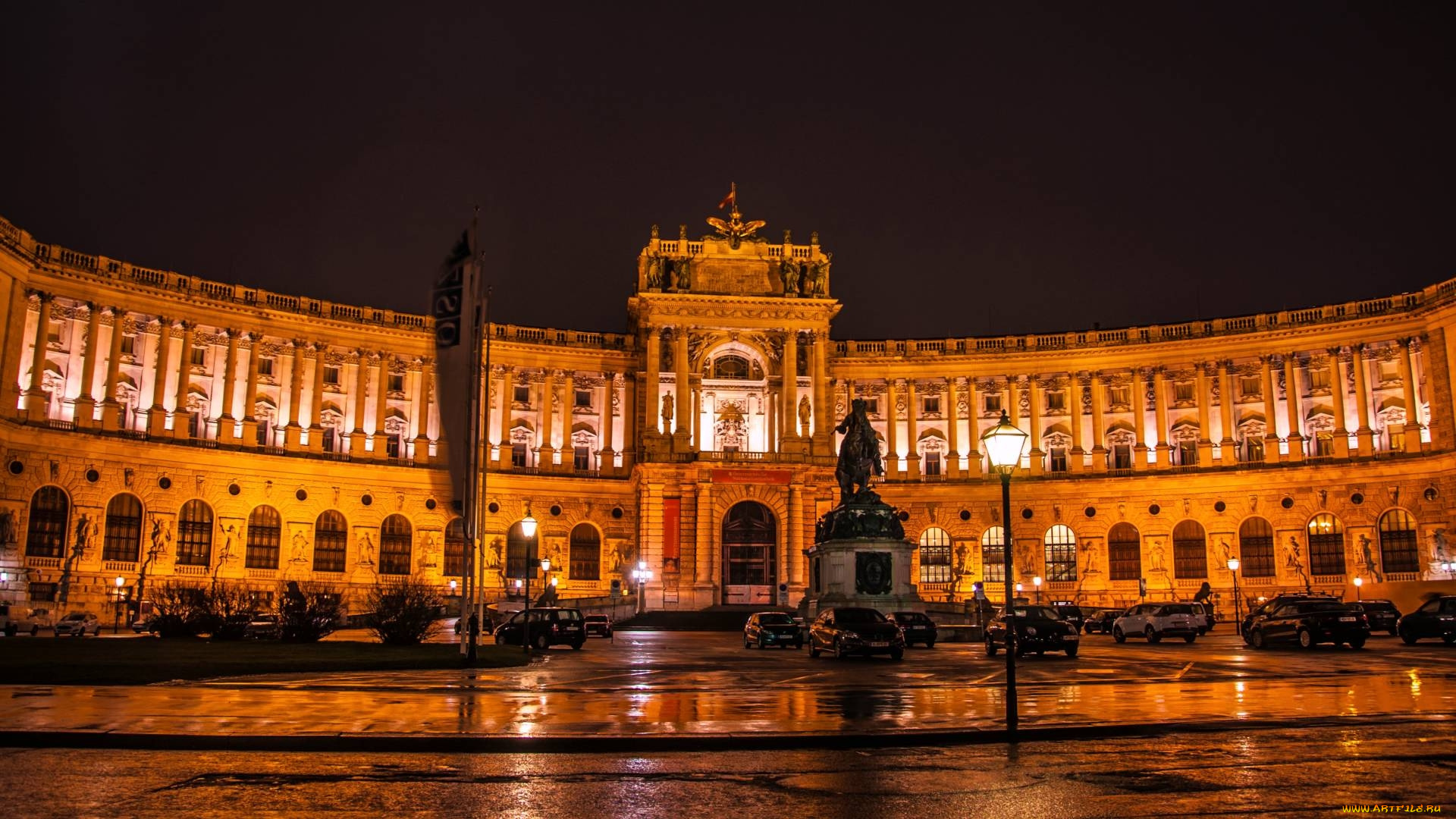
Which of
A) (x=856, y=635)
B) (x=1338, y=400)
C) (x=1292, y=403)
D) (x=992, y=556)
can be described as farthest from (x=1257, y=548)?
(x=856, y=635)

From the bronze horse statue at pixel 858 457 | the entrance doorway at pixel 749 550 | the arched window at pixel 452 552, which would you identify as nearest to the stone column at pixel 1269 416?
the entrance doorway at pixel 749 550

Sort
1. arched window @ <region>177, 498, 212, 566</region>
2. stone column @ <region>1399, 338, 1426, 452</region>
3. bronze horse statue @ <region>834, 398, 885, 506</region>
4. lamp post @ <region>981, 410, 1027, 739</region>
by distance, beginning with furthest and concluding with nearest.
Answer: stone column @ <region>1399, 338, 1426, 452</region> → arched window @ <region>177, 498, 212, 566</region> → bronze horse statue @ <region>834, 398, 885, 506</region> → lamp post @ <region>981, 410, 1027, 739</region>

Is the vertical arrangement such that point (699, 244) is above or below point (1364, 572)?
above

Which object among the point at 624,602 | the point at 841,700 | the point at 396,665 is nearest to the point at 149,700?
the point at 396,665

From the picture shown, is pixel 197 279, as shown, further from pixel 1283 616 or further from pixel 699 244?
pixel 1283 616

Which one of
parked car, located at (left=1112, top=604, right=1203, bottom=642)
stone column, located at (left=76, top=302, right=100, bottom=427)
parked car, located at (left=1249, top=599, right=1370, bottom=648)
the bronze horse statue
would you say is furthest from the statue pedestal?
stone column, located at (left=76, top=302, right=100, bottom=427)

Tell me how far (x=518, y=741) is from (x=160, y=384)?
61.0 metres

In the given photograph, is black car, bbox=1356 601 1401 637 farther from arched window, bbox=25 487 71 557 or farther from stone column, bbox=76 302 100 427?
stone column, bbox=76 302 100 427

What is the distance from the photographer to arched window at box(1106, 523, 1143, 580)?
2965 inches

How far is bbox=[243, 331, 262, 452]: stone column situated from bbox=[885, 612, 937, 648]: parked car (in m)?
45.1

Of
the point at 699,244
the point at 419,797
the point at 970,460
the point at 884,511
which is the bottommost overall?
the point at 419,797

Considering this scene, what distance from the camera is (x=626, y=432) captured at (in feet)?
266

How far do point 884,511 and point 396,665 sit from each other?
21706 mm

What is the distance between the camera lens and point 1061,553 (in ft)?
254
